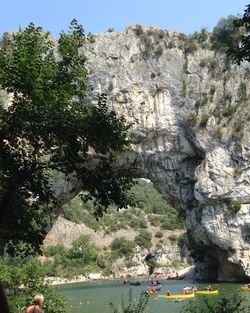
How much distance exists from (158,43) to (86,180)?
39.8 meters

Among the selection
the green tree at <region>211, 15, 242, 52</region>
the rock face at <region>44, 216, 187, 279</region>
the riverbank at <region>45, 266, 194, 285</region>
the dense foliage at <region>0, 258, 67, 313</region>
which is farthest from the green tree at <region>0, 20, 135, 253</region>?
the rock face at <region>44, 216, 187, 279</region>

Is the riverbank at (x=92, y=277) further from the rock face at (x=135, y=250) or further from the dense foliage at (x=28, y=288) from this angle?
the dense foliage at (x=28, y=288)

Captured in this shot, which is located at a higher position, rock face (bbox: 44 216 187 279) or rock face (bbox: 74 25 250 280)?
rock face (bbox: 74 25 250 280)

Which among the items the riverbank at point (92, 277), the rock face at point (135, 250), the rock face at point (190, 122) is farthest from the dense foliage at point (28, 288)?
the rock face at point (135, 250)

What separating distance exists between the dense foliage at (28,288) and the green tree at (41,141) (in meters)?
6.33

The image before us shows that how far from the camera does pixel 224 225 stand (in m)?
41.8

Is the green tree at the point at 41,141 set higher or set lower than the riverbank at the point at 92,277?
higher

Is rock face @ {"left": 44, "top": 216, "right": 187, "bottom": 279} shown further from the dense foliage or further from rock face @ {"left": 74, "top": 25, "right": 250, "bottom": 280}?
the dense foliage

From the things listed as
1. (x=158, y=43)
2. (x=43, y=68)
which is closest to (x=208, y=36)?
(x=158, y=43)

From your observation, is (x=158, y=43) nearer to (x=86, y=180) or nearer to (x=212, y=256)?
(x=212, y=256)

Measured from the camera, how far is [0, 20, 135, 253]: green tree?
873cm

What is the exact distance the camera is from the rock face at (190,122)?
4209 centimetres

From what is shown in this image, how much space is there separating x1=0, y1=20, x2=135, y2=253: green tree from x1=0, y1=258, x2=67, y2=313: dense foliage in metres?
6.33

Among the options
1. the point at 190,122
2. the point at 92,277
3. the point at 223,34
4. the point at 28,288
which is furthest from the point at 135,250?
the point at 28,288
